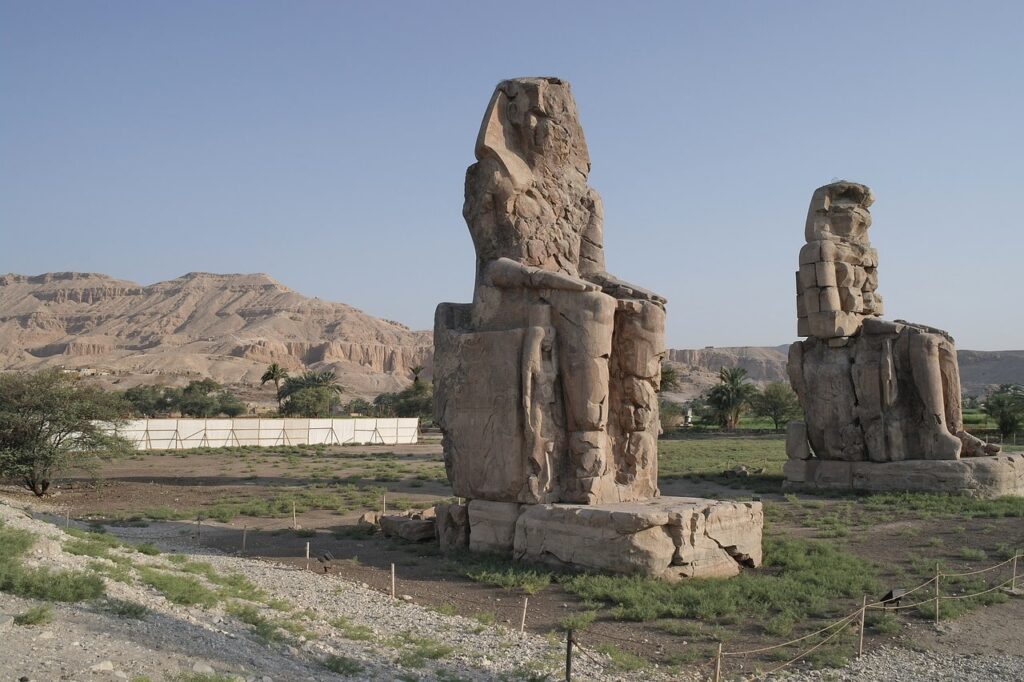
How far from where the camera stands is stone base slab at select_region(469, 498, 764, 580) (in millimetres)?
8398

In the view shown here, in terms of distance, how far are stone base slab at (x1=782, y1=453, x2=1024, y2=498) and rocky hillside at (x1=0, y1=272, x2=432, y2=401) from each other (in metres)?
69.7

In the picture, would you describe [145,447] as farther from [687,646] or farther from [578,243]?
[687,646]

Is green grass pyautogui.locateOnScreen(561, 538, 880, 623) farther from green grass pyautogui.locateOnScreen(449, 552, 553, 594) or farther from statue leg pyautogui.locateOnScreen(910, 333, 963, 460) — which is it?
statue leg pyautogui.locateOnScreen(910, 333, 963, 460)

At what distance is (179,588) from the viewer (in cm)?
679

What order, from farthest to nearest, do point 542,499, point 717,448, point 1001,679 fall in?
point 717,448 → point 542,499 → point 1001,679

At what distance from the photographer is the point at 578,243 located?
10555 mm

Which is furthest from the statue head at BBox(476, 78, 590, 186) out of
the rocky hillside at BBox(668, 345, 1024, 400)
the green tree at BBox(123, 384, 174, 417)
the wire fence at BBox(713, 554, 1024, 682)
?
the rocky hillside at BBox(668, 345, 1024, 400)

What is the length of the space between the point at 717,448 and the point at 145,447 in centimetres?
2101

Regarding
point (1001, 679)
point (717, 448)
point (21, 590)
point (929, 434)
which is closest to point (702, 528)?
point (1001, 679)

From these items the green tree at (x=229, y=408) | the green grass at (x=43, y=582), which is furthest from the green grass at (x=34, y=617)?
the green tree at (x=229, y=408)

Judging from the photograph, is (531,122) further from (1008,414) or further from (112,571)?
(1008,414)

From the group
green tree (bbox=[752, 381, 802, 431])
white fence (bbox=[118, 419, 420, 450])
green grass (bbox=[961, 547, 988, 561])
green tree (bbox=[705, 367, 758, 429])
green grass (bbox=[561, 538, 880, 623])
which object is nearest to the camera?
green grass (bbox=[561, 538, 880, 623])

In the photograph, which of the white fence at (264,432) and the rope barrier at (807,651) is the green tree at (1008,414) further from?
the rope barrier at (807,651)

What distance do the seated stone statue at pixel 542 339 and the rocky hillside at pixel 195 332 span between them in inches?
2812
